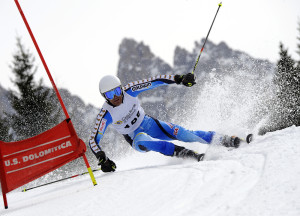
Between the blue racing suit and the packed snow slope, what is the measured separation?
54.7 inches

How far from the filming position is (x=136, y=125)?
520 cm

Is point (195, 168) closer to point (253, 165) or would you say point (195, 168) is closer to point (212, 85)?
point (253, 165)

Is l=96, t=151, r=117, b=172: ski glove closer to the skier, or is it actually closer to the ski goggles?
the skier

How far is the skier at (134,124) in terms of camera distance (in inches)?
186

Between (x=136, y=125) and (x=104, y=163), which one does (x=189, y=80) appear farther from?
(x=104, y=163)

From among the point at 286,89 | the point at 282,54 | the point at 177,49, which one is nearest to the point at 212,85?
the point at 286,89

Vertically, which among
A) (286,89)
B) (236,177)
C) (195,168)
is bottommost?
(286,89)

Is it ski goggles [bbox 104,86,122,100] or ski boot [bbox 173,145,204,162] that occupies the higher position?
ski goggles [bbox 104,86,122,100]

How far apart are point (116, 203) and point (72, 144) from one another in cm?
160

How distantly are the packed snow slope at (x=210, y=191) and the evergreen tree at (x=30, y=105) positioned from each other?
11.6 m

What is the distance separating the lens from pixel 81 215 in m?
2.58

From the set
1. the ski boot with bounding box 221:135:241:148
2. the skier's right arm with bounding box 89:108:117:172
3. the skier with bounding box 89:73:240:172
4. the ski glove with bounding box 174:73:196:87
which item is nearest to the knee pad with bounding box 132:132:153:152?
the skier with bounding box 89:73:240:172

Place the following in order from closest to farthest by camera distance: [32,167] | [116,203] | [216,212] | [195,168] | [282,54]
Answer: [216,212], [116,203], [195,168], [32,167], [282,54]

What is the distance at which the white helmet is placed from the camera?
4.87 metres
